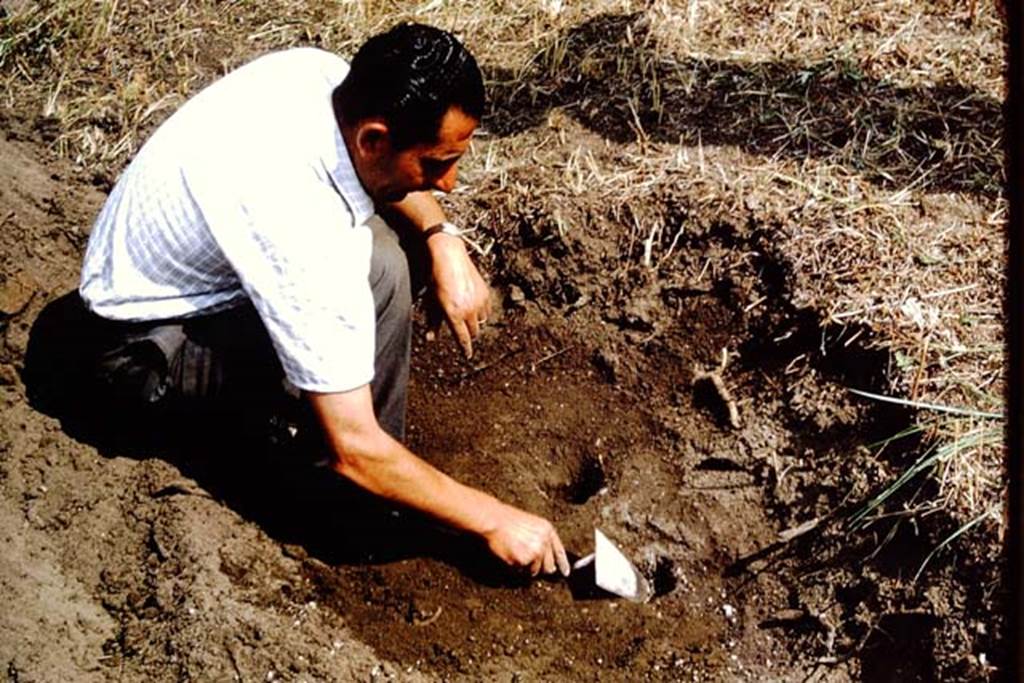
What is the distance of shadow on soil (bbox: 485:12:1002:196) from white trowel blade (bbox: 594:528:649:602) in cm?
128

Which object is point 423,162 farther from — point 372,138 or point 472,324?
point 472,324

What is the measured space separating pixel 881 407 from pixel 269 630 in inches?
60.8

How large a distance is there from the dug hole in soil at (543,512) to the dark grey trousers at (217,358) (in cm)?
23

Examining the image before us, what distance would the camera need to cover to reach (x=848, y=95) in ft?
10.6

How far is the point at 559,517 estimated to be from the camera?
2768 mm

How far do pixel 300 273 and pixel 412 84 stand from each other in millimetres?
417

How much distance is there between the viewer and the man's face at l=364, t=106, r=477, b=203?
7.00 feet

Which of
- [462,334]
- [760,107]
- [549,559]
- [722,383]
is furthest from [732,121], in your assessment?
[549,559]

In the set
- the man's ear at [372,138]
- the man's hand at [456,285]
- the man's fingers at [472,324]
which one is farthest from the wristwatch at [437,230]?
the man's ear at [372,138]

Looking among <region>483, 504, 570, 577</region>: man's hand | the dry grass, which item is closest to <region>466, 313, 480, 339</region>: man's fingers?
the dry grass

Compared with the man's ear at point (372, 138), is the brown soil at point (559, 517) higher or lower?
lower

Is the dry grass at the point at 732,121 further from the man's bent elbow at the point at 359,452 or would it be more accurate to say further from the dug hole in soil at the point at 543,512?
the man's bent elbow at the point at 359,452

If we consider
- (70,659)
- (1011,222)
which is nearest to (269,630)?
(70,659)

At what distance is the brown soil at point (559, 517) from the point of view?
2.45 metres
